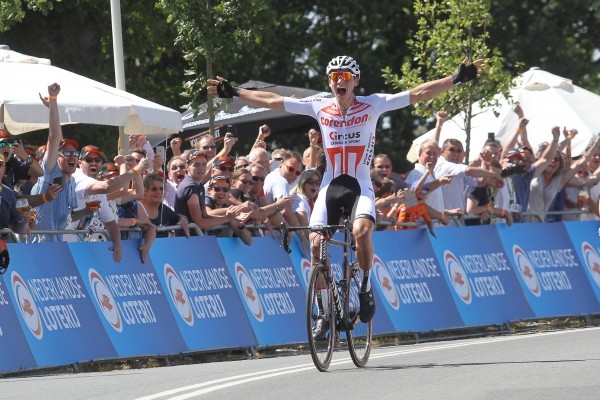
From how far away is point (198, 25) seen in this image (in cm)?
2008

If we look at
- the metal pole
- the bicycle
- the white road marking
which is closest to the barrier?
the white road marking

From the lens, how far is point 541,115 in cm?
2580

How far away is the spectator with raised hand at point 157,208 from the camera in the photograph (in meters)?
15.5

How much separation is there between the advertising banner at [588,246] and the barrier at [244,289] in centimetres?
2

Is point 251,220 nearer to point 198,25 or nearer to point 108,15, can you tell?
point 198,25

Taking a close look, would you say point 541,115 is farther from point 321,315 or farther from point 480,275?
point 321,315

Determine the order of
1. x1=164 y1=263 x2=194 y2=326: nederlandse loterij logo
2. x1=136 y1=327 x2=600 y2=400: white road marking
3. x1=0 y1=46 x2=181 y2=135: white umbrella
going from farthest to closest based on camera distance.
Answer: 1. x1=0 y1=46 x2=181 y2=135: white umbrella
2. x1=164 y1=263 x2=194 y2=326: nederlandse loterij logo
3. x1=136 y1=327 x2=600 y2=400: white road marking

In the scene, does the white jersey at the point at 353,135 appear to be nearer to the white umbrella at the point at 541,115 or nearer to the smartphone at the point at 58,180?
the smartphone at the point at 58,180

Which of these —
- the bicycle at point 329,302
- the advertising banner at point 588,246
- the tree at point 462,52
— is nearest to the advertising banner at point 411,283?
the advertising banner at point 588,246

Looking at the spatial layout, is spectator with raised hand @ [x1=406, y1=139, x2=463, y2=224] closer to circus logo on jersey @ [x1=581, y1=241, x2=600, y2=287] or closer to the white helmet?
circus logo on jersey @ [x1=581, y1=241, x2=600, y2=287]

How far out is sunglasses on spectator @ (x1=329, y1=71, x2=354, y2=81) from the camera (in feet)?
43.3

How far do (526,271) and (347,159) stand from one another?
695cm

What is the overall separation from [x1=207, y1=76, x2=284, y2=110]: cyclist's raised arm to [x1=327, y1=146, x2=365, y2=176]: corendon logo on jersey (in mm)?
688

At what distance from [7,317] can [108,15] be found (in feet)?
56.4
